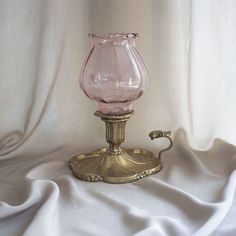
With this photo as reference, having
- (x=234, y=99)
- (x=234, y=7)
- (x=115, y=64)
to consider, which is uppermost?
(x=234, y=7)

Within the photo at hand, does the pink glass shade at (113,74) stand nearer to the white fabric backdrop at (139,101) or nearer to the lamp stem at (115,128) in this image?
the lamp stem at (115,128)

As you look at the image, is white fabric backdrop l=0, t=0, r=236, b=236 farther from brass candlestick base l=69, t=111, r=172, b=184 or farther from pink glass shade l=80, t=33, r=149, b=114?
pink glass shade l=80, t=33, r=149, b=114

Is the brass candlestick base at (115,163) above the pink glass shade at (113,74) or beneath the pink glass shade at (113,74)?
beneath

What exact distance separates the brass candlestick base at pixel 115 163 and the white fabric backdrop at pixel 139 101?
0.02 metres

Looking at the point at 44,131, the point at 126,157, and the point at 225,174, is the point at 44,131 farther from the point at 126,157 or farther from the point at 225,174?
the point at 225,174

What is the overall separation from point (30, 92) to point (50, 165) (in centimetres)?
22

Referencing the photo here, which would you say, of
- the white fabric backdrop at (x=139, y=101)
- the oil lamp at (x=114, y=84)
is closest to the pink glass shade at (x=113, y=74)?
the oil lamp at (x=114, y=84)

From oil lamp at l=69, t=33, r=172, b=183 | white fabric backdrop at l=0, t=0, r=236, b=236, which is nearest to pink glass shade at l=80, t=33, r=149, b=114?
oil lamp at l=69, t=33, r=172, b=183

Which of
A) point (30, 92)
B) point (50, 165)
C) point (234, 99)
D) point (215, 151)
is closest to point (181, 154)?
point (215, 151)

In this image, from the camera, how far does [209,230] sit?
Result: 27.7 inches

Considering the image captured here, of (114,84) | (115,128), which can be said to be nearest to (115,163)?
(115,128)

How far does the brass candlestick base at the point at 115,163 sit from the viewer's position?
0.93 metres

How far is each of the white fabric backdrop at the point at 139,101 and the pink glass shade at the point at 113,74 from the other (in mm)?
181

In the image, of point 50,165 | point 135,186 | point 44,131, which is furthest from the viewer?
point 44,131
